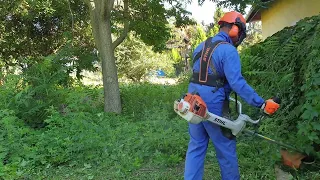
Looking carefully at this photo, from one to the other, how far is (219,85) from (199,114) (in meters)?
0.39

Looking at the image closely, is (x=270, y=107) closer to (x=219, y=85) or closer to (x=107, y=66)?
→ (x=219, y=85)

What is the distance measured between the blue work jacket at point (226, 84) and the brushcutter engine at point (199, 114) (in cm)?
15

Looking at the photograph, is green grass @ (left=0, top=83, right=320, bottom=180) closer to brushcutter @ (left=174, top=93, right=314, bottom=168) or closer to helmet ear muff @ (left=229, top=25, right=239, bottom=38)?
brushcutter @ (left=174, top=93, right=314, bottom=168)

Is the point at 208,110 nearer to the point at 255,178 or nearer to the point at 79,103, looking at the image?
the point at 255,178

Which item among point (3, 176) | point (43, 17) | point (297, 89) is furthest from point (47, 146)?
point (43, 17)

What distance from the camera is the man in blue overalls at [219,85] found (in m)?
3.36

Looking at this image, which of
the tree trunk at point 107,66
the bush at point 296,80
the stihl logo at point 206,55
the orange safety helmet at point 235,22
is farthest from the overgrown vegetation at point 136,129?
the stihl logo at point 206,55

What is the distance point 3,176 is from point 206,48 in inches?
129

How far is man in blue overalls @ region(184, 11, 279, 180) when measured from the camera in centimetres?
336

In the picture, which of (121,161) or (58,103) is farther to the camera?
(58,103)

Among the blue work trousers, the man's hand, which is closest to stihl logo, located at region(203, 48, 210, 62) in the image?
the blue work trousers

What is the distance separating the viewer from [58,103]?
7914 mm

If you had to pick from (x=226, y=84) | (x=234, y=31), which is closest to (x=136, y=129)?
(x=226, y=84)

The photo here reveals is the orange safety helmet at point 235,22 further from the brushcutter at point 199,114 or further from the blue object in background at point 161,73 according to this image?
the blue object in background at point 161,73
